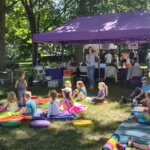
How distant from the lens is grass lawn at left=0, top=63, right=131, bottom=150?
6719mm

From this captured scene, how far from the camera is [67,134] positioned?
7.52 meters

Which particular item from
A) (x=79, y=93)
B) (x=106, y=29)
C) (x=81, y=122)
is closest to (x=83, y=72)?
(x=106, y=29)

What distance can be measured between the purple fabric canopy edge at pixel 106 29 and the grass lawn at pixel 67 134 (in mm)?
3748

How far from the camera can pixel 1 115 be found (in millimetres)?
9023

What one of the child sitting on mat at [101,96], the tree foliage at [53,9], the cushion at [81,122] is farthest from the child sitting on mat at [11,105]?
the tree foliage at [53,9]

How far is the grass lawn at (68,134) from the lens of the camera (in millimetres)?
6719

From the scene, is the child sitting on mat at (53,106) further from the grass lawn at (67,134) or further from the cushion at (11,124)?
the cushion at (11,124)

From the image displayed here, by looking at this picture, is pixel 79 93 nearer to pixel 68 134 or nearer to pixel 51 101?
pixel 51 101

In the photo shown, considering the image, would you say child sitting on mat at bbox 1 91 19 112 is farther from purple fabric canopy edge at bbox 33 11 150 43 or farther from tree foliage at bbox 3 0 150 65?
tree foliage at bbox 3 0 150 65

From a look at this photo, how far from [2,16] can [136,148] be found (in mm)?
15633

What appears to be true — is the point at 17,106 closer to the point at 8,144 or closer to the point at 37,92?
the point at 8,144

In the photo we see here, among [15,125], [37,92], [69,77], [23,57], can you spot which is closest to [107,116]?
[15,125]

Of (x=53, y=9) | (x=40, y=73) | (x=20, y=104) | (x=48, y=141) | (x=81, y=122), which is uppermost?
(x=53, y=9)

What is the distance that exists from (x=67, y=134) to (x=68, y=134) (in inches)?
0.9
